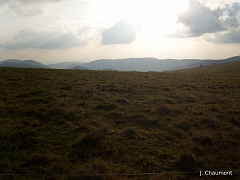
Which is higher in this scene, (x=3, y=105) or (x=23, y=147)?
(x=3, y=105)

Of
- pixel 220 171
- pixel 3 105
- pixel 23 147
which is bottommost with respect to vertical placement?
pixel 220 171

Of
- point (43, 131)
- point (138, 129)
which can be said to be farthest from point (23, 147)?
point (138, 129)

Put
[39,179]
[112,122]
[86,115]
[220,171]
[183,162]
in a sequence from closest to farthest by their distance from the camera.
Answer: [39,179] → [220,171] → [183,162] → [112,122] → [86,115]

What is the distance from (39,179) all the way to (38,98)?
1044 cm

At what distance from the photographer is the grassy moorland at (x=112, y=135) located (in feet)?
27.1

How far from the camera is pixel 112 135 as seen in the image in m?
11.2

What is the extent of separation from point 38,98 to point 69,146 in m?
8.26

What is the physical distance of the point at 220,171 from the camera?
330 inches

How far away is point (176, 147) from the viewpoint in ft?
33.7

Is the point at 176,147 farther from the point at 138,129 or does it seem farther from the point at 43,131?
the point at 43,131

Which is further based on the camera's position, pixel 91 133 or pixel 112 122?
pixel 112 122

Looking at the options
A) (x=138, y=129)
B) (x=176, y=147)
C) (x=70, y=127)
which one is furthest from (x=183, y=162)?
(x=70, y=127)

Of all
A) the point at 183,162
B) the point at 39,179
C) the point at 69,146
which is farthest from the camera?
the point at 69,146

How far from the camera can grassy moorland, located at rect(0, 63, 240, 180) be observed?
326 inches
